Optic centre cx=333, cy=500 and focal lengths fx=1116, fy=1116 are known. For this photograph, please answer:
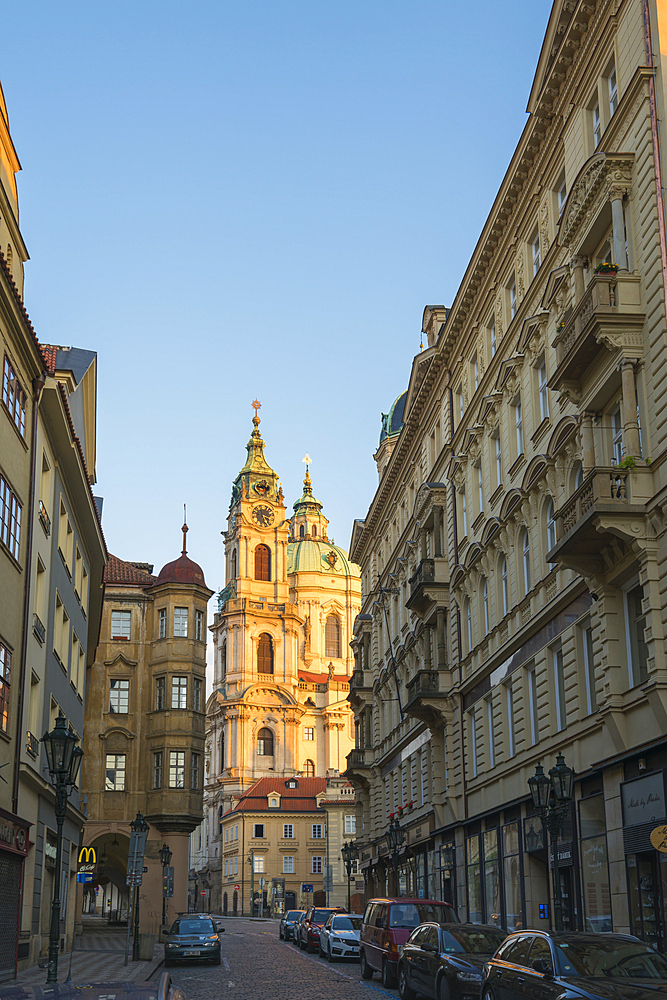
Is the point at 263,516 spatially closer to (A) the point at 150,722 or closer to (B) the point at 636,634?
(A) the point at 150,722

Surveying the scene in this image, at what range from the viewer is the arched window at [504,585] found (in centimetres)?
3120

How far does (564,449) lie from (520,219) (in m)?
8.27

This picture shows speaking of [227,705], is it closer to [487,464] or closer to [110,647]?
[110,647]

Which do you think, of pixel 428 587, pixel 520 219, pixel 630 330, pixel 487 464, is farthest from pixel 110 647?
pixel 630 330

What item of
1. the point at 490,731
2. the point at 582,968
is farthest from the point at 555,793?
the point at 490,731

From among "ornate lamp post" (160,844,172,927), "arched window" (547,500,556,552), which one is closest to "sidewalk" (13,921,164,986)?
"ornate lamp post" (160,844,172,927)

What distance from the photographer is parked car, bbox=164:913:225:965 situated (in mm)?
31953

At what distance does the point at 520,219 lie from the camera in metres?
30.8

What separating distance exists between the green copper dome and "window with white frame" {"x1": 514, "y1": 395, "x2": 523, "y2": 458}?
368 feet

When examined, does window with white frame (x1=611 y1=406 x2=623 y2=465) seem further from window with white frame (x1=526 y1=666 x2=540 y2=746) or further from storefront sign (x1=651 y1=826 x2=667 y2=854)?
storefront sign (x1=651 y1=826 x2=667 y2=854)

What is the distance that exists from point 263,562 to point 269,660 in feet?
37.9

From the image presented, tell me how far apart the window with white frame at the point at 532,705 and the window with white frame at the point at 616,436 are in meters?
7.86

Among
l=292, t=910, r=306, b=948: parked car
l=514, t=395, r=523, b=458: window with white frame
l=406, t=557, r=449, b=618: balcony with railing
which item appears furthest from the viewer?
l=292, t=910, r=306, b=948: parked car

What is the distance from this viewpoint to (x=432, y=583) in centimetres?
3866
